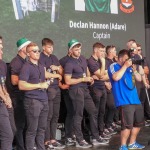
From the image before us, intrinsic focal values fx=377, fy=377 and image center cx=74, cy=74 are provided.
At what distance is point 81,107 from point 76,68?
588 millimetres

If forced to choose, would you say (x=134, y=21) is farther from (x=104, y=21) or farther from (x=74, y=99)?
(x=74, y=99)

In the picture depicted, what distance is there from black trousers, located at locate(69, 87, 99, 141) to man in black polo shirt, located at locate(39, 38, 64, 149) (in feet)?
0.84

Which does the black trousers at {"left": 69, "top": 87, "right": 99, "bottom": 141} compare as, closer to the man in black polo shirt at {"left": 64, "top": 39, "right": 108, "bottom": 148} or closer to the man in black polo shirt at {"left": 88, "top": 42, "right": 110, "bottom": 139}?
the man in black polo shirt at {"left": 64, "top": 39, "right": 108, "bottom": 148}

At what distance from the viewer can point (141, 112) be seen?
523 centimetres

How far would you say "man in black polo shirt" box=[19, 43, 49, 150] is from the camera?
15.4 feet

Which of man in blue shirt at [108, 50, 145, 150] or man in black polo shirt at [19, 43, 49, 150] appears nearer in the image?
man in black polo shirt at [19, 43, 49, 150]

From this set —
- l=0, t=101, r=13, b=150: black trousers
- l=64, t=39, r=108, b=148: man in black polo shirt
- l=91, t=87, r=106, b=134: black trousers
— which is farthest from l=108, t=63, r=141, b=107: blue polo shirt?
l=0, t=101, r=13, b=150: black trousers

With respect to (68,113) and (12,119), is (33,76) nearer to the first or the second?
(12,119)

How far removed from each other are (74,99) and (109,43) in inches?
74.9

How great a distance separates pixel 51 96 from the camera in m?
5.57

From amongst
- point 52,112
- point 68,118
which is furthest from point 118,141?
point 52,112

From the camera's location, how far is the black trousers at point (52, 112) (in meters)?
5.54

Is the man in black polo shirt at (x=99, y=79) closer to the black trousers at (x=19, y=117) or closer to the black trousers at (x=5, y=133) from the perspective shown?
the black trousers at (x=19, y=117)

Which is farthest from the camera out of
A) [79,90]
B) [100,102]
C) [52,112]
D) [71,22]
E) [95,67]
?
[71,22]
